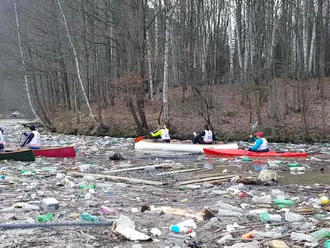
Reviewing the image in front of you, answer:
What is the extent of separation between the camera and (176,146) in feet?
58.2

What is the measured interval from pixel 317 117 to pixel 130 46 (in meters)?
11.7

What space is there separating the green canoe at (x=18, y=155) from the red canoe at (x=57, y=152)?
1.47m

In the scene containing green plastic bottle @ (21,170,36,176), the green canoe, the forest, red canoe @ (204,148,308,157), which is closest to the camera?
green plastic bottle @ (21,170,36,176)

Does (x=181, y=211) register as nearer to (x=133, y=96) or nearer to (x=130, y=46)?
(x=133, y=96)

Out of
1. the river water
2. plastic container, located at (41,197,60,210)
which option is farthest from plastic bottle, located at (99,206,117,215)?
plastic container, located at (41,197,60,210)

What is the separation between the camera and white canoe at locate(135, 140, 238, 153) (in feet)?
55.1

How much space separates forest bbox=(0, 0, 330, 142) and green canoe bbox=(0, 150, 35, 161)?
1003 cm

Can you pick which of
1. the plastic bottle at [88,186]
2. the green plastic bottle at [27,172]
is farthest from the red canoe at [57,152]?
the plastic bottle at [88,186]

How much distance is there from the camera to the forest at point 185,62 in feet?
75.7

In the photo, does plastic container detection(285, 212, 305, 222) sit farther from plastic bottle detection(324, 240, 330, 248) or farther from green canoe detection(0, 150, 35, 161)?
green canoe detection(0, 150, 35, 161)

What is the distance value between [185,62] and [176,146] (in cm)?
1112

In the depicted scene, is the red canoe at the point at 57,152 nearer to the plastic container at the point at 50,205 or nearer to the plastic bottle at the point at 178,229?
the plastic container at the point at 50,205

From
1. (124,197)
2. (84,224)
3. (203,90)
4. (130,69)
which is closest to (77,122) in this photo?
(130,69)

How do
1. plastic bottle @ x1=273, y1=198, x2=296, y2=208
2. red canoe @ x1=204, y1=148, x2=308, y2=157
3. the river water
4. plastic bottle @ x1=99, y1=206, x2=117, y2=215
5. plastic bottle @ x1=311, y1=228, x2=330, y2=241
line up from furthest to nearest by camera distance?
red canoe @ x1=204, y1=148, x2=308, y2=157, plastic bottle @ x1=273, y1=198, x2=296, y2=208, plastic bottle @ x1=99, y1=206, x2=117, y2=215, the river water, plastic bottle @ x1=311, y1=228, x2=330, y2=241
